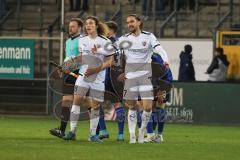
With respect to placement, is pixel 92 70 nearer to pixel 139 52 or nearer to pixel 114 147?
pixel 139 52

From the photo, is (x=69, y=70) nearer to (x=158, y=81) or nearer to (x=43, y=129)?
(x=158, y=81)

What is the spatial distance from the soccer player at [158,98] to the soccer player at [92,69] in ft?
3.80

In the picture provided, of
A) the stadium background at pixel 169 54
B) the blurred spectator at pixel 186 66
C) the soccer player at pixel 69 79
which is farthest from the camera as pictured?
the blurred spectator at pixel 186 66

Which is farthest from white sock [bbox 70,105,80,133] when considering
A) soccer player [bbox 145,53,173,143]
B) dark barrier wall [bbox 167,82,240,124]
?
dark barrier wall [bbox 167,82,240,124]

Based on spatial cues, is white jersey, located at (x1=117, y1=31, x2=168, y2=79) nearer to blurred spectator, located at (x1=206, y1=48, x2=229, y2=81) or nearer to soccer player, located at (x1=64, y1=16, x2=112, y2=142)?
soccer player, located at (x1=64, y1=16, x2=112, y2=142)

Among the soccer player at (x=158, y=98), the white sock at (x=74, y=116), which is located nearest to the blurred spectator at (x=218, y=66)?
the soccer player at (x=158, y=98)

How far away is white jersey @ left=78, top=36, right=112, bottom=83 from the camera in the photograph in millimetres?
17078

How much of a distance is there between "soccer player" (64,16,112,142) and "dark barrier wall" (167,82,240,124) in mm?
9372

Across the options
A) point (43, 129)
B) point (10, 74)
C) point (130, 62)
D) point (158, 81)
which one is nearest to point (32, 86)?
point (10, 74)

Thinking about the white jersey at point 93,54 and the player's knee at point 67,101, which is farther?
the player's knee at point 67,101

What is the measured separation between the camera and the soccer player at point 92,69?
17.0 m

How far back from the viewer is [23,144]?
1581 cm

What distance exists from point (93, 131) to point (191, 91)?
9721 mm

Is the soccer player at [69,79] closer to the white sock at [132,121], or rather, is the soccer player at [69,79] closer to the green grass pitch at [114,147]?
the green grass pitch at [114,147]
